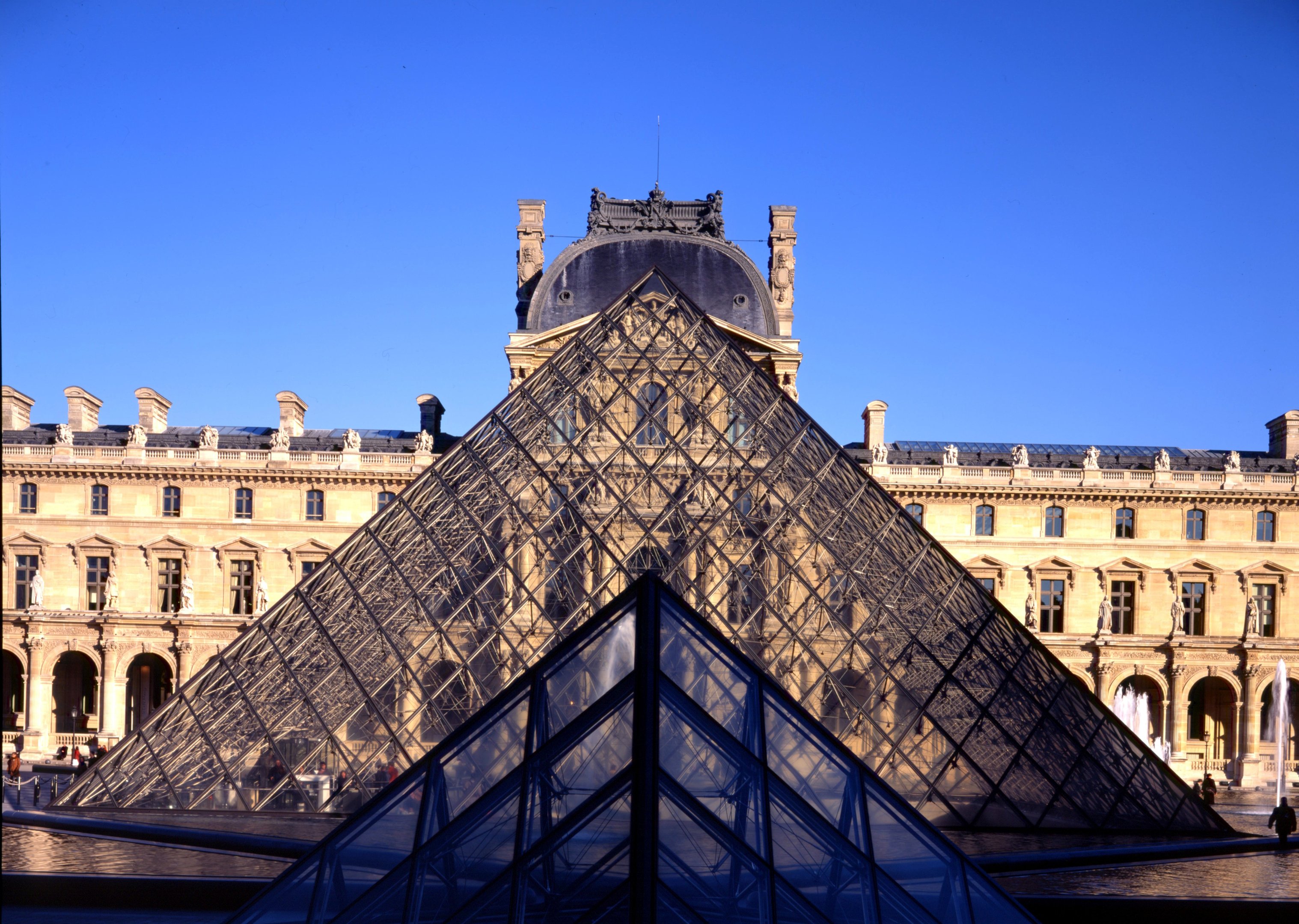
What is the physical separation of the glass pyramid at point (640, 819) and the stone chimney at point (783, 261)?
29.4 m

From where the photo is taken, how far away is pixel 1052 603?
34.8m

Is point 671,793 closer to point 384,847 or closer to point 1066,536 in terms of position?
point 384,847

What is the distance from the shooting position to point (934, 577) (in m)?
13.9

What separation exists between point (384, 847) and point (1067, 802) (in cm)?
812

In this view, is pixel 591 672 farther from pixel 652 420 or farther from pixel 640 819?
pixel 652 420

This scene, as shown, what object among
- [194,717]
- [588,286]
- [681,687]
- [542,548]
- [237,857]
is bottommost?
[237,857]

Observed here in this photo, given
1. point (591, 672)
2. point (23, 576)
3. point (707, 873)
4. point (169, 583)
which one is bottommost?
point (707, 873)

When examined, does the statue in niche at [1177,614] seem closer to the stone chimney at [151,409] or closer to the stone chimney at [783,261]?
the stone chimney at [783,261]

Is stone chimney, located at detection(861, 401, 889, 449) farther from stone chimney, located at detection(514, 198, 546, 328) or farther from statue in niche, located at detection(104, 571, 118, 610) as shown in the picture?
statue in niche, located at detection(104, 571, 118, 610)

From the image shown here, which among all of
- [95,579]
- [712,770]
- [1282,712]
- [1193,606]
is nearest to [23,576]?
[95,579]

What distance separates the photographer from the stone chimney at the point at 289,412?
3753cm

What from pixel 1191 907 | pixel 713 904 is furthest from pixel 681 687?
pixel 1191 907

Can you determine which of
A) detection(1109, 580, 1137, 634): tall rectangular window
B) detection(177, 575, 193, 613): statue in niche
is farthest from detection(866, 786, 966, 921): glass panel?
detection(1109, 580, 1137, 634): tall rectangular window

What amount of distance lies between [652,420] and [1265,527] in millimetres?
27409
